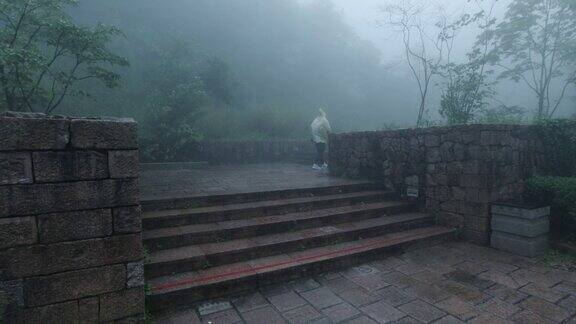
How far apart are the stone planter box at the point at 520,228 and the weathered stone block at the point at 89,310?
514 cm

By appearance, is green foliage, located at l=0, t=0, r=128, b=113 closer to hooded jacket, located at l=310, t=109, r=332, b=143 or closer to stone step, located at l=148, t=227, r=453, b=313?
hooded jacket, located at l=310, t=109, r=332, b=143

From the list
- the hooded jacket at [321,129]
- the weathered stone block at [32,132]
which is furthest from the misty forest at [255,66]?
the weathered stone block at [32,132]

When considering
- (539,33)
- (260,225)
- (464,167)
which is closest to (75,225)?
(260,225)

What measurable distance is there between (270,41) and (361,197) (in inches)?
690

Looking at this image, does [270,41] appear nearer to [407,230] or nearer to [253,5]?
[253,5]

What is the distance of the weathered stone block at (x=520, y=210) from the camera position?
14.7 feet

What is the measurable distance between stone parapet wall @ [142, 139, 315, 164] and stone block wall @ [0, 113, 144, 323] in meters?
8.16

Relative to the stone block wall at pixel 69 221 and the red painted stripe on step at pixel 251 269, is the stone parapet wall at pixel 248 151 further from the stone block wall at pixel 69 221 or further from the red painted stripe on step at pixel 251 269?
the stone block wall at pixel 69 221

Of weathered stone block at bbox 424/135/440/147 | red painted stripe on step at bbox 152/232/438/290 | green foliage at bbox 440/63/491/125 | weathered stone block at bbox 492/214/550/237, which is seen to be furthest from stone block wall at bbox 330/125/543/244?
green foliage at bbox 440/63/491/125

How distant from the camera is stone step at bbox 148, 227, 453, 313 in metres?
3.23

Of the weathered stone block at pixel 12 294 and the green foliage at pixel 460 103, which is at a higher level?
the green foliage at pixel 460 103

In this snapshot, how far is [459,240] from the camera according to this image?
205 inches

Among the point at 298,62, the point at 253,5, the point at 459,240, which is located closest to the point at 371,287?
the point at 459,240

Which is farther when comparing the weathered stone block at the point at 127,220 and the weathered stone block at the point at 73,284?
the weathered stone block at the point at 127,220
